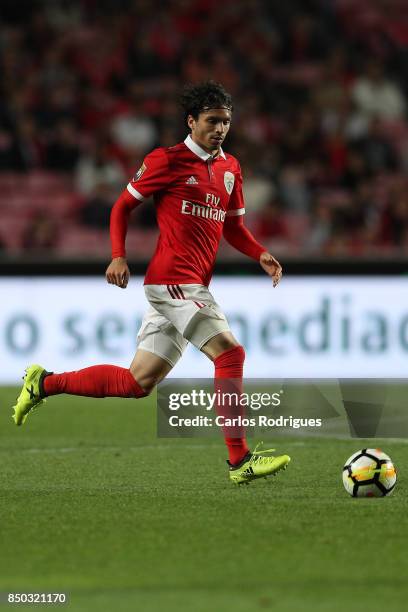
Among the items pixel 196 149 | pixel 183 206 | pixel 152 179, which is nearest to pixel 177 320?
pixel 183 206

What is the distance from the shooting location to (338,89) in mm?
15594

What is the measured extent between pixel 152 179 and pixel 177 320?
2.36 feet

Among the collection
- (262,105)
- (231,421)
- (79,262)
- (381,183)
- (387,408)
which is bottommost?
(231,421)

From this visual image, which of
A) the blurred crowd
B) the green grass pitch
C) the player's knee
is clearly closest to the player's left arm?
the player's knee

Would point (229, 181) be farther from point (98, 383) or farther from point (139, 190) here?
point (98, 383)

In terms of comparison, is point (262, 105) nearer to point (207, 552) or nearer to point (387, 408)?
point (387, 408)

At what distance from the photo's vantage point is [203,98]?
250 inches

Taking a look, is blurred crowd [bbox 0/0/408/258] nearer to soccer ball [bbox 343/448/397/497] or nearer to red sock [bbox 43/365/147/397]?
red sock [bbox 43/365/147/397]

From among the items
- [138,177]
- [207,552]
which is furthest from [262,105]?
[207,552]

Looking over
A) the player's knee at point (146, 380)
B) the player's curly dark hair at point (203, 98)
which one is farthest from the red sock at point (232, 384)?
the player's curly dark hair at point (203, 98)

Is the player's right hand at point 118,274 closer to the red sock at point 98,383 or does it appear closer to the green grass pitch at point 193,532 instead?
the red sock at point 98,383

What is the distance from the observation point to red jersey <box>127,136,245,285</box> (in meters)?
6.43

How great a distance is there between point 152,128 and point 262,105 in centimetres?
160

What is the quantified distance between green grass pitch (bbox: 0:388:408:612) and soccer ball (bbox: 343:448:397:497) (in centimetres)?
7
